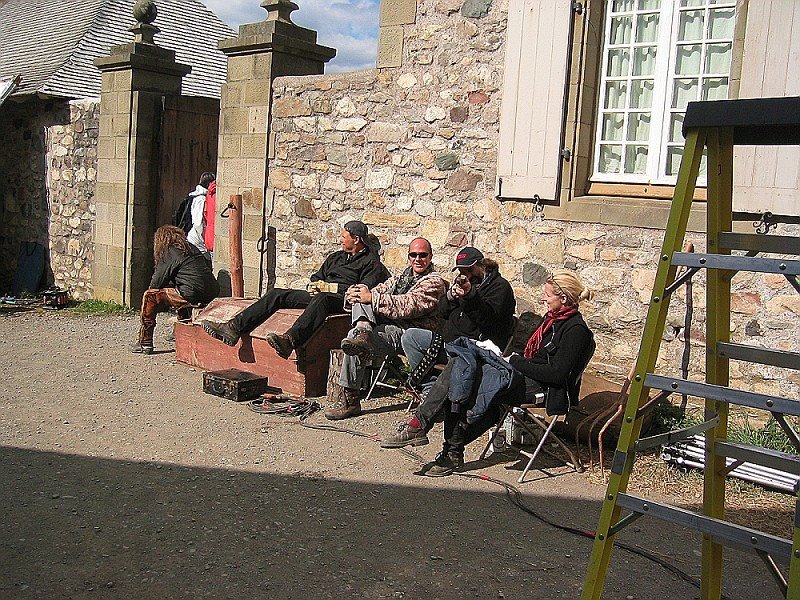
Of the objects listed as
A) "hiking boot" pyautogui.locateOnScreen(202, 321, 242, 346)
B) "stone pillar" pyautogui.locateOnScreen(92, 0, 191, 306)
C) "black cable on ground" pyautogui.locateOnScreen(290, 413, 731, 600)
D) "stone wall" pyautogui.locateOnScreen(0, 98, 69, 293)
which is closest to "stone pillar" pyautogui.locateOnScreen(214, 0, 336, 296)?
"hiking boot" pyautogui.locateOnScreen(202, 321, 242, 346)

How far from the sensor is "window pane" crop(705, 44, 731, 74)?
5938 millimetres

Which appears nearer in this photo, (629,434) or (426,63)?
(629,434)

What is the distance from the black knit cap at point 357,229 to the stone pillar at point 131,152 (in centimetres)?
411

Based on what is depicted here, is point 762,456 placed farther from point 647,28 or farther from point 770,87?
point 647,28

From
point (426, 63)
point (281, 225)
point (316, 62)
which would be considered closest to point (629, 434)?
point (426, 63)

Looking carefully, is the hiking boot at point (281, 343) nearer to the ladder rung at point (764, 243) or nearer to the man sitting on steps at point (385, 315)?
the man sitting on steps at point (385, 315)

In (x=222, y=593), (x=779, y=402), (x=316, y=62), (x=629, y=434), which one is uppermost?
(x=316, y=62)

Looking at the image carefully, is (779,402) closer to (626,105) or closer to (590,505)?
(590,505)

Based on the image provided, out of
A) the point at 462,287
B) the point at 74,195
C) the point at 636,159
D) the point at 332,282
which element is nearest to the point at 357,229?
the point at 332,282

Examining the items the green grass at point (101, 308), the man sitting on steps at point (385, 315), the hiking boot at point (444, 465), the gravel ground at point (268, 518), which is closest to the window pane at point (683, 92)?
the man sitting on steps at point (385, 315)

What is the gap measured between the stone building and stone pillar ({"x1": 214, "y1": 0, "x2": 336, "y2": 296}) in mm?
2249

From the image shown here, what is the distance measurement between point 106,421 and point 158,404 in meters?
0.54

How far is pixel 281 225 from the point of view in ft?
28.0

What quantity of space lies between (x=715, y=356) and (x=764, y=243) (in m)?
0.44
